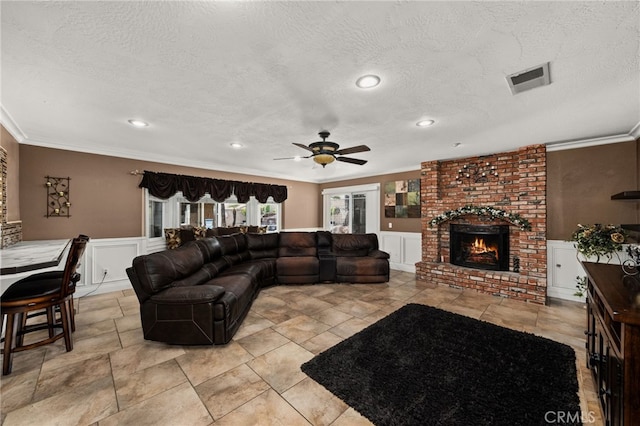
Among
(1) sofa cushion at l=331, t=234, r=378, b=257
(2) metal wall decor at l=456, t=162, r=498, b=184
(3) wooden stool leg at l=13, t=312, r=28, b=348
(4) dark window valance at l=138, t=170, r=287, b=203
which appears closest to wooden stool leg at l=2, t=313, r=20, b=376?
(3) wooden stool leg at l=13, t=312, r=28, b=348

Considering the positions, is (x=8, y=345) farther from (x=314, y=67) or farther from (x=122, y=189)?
(x=314, y=67)

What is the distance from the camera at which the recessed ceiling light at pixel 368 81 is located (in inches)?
78.7

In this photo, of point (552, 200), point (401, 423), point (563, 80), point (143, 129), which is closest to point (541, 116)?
point (563, 80)

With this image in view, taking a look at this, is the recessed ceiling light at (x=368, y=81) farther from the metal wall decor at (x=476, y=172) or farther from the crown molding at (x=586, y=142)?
the crown molding at (x=586, y=142)

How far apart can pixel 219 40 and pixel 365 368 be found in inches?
109

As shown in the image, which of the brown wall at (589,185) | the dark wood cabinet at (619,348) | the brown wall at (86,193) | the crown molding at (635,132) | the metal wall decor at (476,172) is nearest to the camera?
the dark wood cabinet at (619,348)

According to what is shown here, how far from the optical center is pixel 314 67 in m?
1.86

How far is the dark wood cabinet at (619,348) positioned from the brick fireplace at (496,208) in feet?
8.55

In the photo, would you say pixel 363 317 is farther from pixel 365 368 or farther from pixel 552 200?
pixel 552 200

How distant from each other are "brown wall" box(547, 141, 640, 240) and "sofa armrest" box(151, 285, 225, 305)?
17.2 feet

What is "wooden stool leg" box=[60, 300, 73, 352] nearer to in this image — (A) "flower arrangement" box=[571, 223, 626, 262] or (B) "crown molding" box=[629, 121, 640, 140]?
(A) "flower arrangement" box=[571, 223, 626, 262]

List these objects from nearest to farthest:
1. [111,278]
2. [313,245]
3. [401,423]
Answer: [401,423]
[111,278]
[313,245]

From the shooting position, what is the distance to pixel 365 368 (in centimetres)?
214
